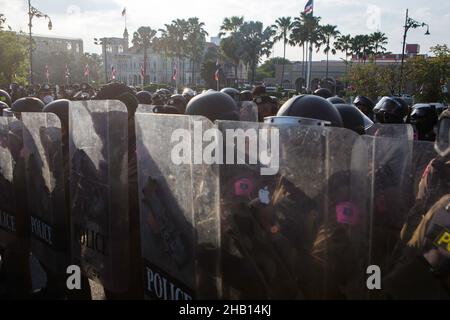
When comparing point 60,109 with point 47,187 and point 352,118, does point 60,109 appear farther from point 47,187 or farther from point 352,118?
point 352,118

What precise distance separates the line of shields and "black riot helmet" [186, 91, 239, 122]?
3.67 ft

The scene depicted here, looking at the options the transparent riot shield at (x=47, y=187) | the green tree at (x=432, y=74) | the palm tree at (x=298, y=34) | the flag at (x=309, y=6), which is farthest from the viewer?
the palm tree at (x=298, y=34)

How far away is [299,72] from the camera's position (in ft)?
270

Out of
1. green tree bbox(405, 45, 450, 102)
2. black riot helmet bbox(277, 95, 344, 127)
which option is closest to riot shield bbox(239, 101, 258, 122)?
black riot helmet bbox(277, 95, 344, 127)

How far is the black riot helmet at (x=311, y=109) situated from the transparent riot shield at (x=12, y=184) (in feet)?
7.24

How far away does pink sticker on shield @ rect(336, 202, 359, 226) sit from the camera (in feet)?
5.13

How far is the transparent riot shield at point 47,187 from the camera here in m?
3.11

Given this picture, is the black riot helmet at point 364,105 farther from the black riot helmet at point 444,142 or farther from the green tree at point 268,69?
the green tree at point 268,69

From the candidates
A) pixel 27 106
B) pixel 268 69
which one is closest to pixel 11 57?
pixel 27 106

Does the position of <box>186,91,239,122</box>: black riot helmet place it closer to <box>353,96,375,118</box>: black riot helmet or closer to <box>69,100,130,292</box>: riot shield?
<box>69,100,130,292</box>: riot shield

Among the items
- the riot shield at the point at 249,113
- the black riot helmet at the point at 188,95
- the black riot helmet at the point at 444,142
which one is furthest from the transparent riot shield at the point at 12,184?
the black riot helmet at the point at 188,95

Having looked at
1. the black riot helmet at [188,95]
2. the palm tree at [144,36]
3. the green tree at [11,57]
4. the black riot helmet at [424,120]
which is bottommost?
the black riot helmet at [424,120]
